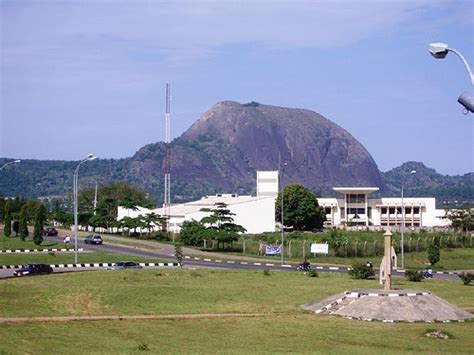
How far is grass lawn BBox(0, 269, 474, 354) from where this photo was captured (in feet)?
94.7

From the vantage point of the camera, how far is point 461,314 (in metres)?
38.7

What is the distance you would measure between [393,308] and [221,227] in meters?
49.7

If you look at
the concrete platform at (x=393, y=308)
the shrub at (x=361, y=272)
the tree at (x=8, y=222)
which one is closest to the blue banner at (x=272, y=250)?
the shrub at (x=361, y=272)

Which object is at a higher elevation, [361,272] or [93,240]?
[93,240]

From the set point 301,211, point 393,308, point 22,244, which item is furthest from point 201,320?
point 301,211

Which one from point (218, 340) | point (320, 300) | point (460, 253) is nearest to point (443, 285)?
point (320, 300)

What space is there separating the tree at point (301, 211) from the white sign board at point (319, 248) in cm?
4978

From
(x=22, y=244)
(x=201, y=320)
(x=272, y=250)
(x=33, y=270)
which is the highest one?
(x=22, y=244)

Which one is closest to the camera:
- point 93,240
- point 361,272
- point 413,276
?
point 413,276

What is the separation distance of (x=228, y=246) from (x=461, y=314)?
2026 inches

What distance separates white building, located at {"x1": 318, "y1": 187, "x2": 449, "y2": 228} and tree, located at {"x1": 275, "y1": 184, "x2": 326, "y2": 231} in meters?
13.6

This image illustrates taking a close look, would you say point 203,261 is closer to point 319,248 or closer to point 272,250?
point 272,250

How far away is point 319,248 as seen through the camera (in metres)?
81.6

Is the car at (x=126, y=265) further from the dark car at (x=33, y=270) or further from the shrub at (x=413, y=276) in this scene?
the shrub at (x=413, y=276)
